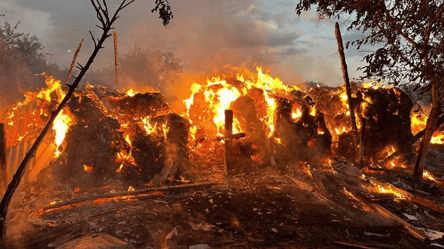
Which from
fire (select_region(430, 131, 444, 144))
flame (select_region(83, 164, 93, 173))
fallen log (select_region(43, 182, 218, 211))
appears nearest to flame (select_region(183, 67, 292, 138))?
fallen log (select_region(43, 182, 218, 211))

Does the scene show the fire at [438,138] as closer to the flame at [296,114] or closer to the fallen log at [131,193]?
the flame at [296,114]

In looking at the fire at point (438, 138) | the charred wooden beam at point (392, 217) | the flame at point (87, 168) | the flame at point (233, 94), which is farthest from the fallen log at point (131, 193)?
the fire at point (438, 138)

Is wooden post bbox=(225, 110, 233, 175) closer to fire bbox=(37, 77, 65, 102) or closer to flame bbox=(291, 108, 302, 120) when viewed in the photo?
flame bbox=(291, 108, 302, 120)

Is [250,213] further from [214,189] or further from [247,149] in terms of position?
[247,149]

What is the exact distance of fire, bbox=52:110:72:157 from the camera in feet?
27.5

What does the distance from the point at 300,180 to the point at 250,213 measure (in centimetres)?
320

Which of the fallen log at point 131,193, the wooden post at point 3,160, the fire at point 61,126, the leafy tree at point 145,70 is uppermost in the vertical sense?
the leafy tree at point 145,70

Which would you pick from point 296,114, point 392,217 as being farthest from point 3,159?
point 296,114

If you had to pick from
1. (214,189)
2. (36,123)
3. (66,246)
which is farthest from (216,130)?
(66,246)

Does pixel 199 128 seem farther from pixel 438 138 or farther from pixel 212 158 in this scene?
pixel 438 138

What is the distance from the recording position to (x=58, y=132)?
8.44m

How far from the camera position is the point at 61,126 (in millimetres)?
8445

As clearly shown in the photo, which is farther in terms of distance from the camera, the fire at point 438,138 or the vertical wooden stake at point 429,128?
the fire at point 438,138

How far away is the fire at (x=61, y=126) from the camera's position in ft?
27.5
